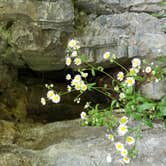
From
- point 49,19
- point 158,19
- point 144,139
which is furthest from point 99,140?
point 158,19

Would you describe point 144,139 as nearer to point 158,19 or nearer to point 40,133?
point 40,133

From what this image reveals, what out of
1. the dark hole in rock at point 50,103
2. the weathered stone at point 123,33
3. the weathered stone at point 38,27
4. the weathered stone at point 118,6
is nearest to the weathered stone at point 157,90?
the weathered stone at point 123,33

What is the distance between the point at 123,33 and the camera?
2053 millimetres

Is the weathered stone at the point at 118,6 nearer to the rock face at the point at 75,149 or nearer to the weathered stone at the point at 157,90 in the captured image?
the weathered stone at the point at 157,90

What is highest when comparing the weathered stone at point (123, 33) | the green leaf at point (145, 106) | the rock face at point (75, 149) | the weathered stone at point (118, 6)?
the weathered stone at point (118, 6)

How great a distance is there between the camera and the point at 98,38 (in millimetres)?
2051

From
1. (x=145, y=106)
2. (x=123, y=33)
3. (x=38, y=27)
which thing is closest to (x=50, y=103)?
(x=38, y=27)

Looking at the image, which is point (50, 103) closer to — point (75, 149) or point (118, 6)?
point (75, 149)

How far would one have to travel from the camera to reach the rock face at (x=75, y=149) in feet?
5.24

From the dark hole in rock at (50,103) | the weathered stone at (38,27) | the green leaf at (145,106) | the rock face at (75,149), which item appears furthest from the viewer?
the dark hole in rock at (50,103)

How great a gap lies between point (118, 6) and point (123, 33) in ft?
0.68

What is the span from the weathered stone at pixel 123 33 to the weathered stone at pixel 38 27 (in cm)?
18

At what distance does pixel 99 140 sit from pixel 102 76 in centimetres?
76

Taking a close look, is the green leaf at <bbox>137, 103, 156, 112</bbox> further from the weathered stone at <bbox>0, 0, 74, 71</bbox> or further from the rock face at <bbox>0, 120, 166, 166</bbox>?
the weathered stone at <bbox>0, 0, 74, 71</bbox>
